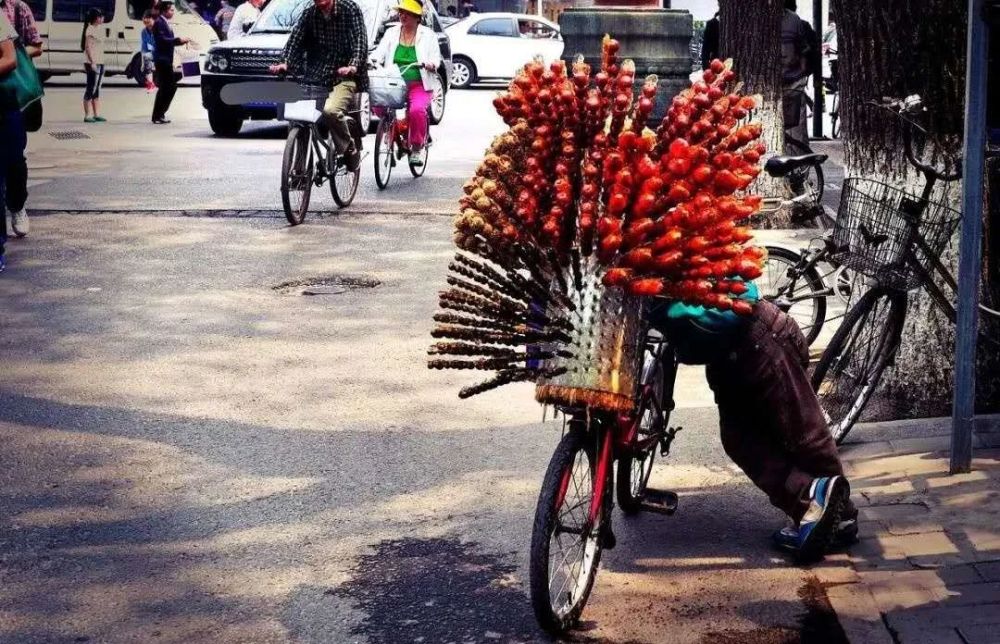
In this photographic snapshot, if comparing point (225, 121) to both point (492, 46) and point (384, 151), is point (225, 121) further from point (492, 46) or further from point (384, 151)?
point (492, 46)

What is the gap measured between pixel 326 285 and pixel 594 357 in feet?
19.0

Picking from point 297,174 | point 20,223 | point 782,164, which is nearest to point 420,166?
point 297,174

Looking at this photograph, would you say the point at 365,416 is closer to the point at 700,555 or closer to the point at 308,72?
the point at 700,555

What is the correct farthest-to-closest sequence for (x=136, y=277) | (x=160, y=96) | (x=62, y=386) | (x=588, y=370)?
(x=160, y=96) → (x=136, y=277) → (x=62, y=386) → (x=588, y=370)

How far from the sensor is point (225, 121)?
2009 cm

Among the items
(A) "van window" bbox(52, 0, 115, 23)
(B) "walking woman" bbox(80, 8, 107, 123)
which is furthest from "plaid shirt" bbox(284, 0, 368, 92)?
(A) "van window" bbox(52, 0, 115, 23)

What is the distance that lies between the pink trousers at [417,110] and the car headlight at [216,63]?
5.44m

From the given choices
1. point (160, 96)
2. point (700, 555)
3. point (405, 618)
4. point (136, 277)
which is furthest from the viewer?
point (160, 96)

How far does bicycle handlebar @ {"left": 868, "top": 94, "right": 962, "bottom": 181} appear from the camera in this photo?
5868 millimetres

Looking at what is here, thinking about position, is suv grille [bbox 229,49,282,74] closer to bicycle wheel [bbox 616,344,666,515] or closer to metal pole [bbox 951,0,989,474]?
bicycle wheel [bbox 616,344,666,515]

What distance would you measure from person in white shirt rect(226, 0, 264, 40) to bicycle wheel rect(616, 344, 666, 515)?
17.1m

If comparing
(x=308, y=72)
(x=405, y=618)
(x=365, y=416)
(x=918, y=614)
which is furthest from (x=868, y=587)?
(x=308, y=72)

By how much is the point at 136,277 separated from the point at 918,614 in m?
6.90

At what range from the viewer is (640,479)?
17.9 ft
